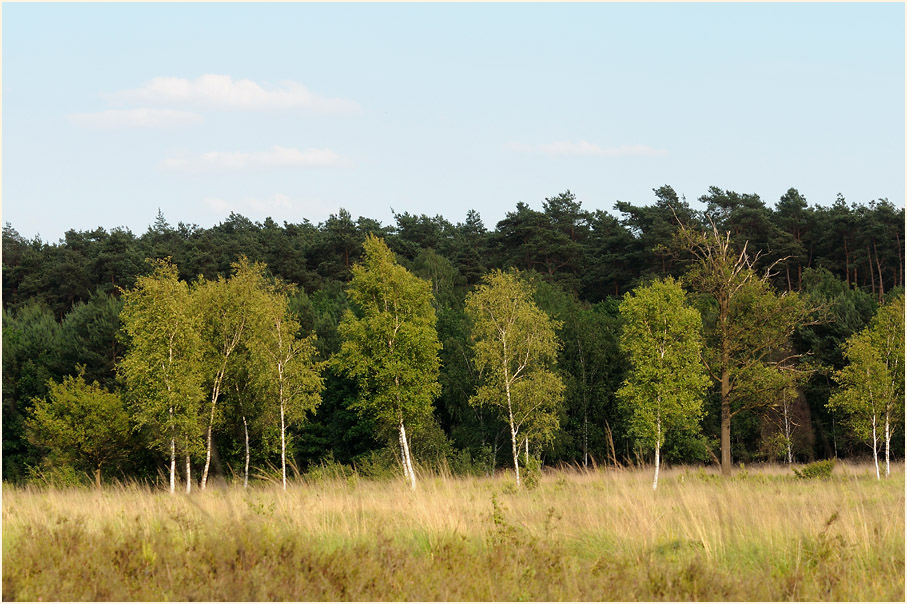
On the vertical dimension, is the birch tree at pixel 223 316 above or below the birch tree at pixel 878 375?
above

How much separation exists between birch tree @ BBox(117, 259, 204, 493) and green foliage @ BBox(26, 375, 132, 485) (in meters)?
8.30

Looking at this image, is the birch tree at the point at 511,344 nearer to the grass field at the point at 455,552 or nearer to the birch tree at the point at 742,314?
the birch tree at the point at 742,314

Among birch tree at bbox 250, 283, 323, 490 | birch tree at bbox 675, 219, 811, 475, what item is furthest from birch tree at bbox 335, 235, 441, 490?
birch tree at bbox 675, 219, 811, 475

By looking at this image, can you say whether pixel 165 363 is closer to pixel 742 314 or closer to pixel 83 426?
pixel 83 426

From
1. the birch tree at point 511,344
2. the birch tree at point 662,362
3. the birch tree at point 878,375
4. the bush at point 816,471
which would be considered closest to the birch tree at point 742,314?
the birch tree at point 662,362

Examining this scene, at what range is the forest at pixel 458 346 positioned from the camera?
38125 mm

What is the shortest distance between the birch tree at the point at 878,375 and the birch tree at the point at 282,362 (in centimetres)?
2532

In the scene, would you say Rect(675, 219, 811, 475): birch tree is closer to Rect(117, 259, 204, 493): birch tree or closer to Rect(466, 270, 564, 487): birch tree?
Rect(466, 270, 564, 487): birch tree

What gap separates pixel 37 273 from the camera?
78875 millimetres

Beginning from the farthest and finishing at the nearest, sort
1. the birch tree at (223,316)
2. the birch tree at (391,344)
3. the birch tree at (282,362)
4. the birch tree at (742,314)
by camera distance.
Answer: the birch tree at (223,316)
the birch tree at (282,362)
the birch tree at (391,344)
the birch tree at (742,314)

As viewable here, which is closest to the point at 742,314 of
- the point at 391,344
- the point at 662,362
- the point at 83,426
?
the point at 662,362

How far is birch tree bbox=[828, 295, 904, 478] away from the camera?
132 ft

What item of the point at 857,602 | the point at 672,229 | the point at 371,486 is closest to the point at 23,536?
the point at 371,486

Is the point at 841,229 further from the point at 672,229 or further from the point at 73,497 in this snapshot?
the point at 73,497
